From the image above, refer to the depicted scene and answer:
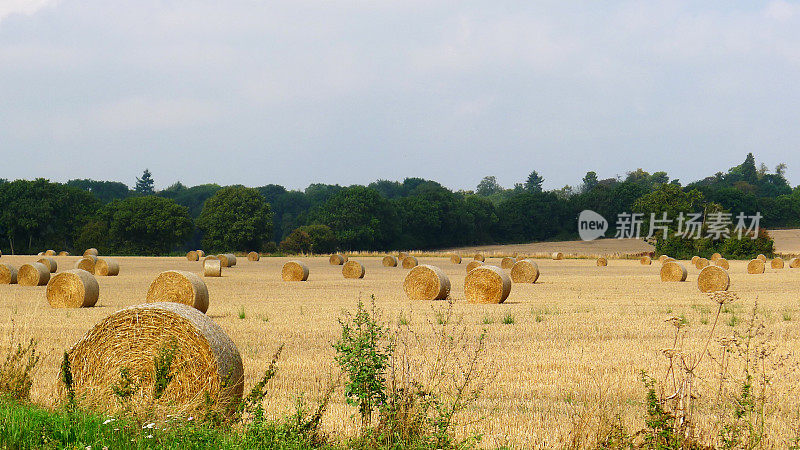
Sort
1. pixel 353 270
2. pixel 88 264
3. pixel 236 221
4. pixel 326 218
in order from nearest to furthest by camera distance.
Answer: pixel 353 270 → pixel 88 264 → pixel 236 221 → pixel 326 218

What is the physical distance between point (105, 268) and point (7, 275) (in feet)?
29.8

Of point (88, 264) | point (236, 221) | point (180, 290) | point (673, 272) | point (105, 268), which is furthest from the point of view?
point (236, 221)

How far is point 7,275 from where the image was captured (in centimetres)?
2975

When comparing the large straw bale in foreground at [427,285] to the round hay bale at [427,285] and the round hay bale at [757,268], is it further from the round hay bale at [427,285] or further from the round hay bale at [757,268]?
the round hay bale at [757,268]

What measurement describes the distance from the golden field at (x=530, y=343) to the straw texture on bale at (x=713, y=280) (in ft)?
3.54

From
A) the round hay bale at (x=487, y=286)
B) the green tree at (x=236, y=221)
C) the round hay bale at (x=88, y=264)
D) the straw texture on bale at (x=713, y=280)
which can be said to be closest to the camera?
the round hay bale at (x=487, y=286)

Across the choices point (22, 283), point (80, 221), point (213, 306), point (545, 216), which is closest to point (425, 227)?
point (545, 216)

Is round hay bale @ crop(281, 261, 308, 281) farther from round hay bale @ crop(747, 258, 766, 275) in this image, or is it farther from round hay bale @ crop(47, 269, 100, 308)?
round hay bale @ crop(747, 258, 766, 275)

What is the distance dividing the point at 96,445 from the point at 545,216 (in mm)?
110146

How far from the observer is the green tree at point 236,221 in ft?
281

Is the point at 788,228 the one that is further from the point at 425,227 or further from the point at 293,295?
the point at 293,295

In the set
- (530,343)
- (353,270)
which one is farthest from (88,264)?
(530,343)

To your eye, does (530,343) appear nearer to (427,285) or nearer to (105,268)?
(427,285)

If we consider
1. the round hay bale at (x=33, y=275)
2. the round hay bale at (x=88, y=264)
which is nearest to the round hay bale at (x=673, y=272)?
the round hay bale at (x=33, y=275)
